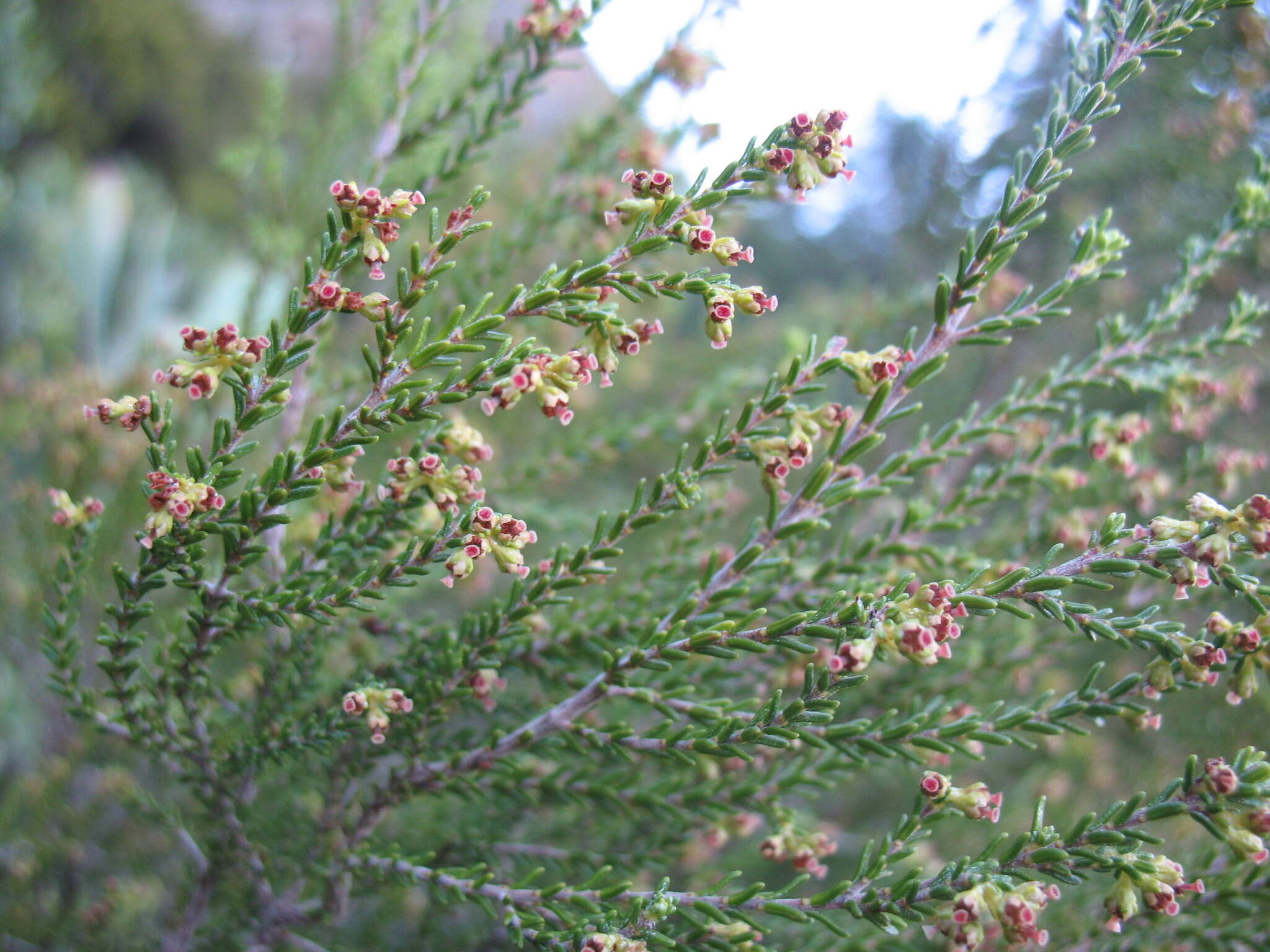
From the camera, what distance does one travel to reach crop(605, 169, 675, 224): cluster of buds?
1.00 m

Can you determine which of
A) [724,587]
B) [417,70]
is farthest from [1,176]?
[724,587]

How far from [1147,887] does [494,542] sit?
0.91 m

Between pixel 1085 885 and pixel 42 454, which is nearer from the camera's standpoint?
pixel 1085 885

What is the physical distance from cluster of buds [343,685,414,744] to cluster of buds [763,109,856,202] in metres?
0.86

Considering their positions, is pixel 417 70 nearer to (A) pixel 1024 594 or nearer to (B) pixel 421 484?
(B) pixel 421 484

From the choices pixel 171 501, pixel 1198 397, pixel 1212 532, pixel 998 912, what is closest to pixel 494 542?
pixel 171 501

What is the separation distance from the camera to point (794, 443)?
3.78 ft

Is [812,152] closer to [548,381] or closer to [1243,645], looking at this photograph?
[548,381]

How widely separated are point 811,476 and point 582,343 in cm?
39

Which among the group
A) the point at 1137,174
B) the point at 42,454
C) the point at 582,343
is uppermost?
the point at 1137,174

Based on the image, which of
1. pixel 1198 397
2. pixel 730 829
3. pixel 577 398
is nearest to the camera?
pixel 730 829

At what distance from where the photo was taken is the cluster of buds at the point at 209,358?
967 millimetres

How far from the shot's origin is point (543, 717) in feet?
4.05

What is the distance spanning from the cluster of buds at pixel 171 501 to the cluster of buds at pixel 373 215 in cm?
29
